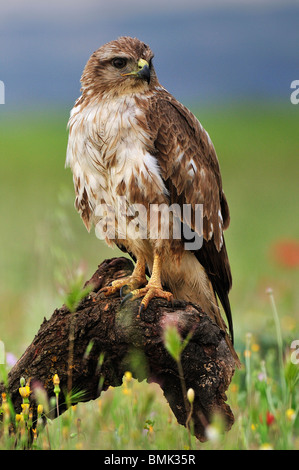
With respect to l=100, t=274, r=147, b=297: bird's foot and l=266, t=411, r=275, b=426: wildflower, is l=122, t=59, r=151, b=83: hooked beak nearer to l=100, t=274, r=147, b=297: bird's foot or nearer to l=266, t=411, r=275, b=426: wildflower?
l=100, t=274, r=147, b=297: bird's foot

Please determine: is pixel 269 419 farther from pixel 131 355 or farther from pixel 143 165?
pixel 143 165

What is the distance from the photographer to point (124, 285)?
520cm

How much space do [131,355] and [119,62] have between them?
2.01 m

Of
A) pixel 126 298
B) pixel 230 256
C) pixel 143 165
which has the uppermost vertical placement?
pixel 230 256

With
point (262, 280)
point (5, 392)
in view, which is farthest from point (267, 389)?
point (262, 280)

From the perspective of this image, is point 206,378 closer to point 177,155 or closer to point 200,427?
point 200,427

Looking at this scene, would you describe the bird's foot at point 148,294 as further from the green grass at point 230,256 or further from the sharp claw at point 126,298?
the green grass at point 230,256

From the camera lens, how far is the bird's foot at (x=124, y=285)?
5.13m

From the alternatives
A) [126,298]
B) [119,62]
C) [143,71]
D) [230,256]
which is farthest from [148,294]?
[230,256]

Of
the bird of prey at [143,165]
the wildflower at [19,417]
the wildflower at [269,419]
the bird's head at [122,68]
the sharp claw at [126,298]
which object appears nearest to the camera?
the wildflower at [19,417]

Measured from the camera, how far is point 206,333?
454 cm

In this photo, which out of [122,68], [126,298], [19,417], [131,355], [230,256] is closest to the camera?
[19,417]

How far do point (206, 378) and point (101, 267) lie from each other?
4.08ft

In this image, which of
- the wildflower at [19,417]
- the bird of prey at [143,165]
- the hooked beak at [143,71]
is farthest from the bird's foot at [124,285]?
the hooked beak at [143,71]
